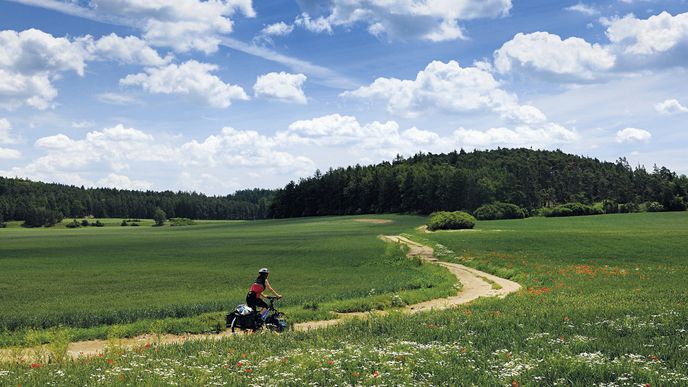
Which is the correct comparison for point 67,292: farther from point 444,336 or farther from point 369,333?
point 444,336

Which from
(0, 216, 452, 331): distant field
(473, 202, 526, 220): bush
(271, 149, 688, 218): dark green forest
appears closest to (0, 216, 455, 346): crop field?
(0, 216, 452, 331): distant field

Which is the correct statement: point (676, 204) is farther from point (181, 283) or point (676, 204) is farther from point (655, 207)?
A: point (181, 283)

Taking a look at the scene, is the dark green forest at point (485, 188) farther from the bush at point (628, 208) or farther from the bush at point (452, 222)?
the bush at point (452, 222)

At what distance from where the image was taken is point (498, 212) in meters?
137

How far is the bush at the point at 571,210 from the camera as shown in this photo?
14625cm

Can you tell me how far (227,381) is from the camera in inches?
421

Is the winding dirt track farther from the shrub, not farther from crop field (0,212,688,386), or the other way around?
the shrub

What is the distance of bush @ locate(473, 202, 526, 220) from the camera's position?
137m

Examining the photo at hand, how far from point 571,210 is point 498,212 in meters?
25.2

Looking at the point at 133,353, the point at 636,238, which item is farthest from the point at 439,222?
the point at 133,353

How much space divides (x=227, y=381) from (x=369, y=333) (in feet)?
20.6

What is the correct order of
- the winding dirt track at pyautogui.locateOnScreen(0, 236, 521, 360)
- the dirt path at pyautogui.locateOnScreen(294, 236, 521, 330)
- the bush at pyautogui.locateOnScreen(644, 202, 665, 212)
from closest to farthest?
the winding dirt track at pyautogui.locateOnScreen(0, 236, 521, 360) → the dirt path at pyautogui.locateOnScreen(294, 236, 521, 330) → the bush at pyautogui.locateOnScreen(644, 202, 665, 212)

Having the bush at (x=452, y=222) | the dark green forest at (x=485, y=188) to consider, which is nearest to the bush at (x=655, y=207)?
the dark green forest at (x=485, y=188)

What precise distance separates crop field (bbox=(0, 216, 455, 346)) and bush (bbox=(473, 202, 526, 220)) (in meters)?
78.7
